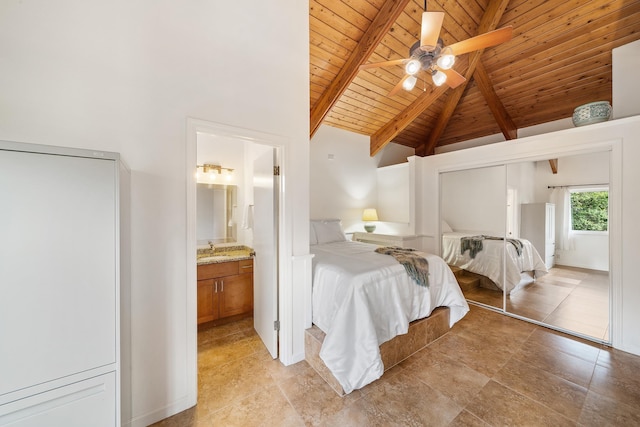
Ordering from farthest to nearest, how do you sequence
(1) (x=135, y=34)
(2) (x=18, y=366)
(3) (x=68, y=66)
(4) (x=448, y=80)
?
(4) (x=448, y=80)
(1) (x=135, y=34)
(3) (x=68, y=66)
(2) (x=18, y=366)

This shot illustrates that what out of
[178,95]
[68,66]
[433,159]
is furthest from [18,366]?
[433,159]

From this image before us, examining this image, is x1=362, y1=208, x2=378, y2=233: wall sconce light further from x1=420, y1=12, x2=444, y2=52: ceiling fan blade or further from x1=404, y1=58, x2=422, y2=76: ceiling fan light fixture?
x1=420, y1=12, x2=444, y2=52: ceiling fan blade

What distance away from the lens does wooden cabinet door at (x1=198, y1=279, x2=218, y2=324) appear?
8.59 feet

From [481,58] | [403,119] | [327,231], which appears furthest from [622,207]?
[327,231]

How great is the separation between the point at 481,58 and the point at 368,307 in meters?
4.40

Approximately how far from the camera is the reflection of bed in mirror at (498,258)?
9.98ft

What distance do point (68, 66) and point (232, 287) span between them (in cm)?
237

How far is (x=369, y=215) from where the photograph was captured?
15.8 ft

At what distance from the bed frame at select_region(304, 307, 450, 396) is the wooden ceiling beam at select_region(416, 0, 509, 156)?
3752mm

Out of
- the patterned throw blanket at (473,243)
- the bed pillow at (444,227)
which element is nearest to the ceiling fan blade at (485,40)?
the patterned throw blanket at (473,243)

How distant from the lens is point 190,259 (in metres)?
1.62

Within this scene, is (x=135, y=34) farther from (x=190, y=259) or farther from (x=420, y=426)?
(x=420, y=426)

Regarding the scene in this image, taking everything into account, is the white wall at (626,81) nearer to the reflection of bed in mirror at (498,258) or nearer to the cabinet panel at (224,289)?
the reflection of bed in mirror at (498,258)

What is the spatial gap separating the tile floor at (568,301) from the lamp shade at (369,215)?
2346mm
